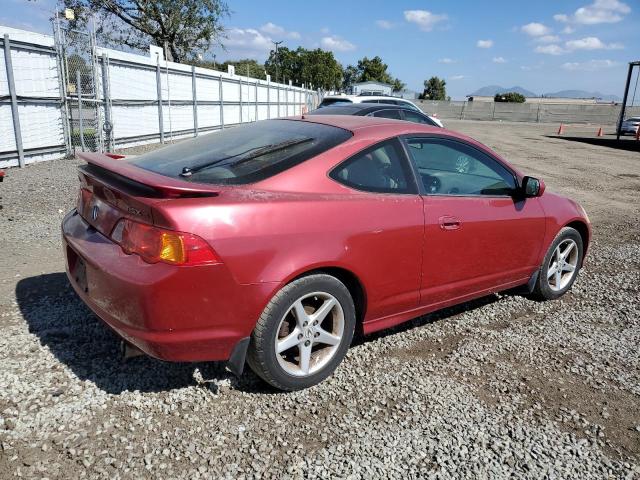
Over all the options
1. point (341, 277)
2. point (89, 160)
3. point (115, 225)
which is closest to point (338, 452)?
point (341, 277)

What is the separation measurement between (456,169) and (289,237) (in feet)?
5.94

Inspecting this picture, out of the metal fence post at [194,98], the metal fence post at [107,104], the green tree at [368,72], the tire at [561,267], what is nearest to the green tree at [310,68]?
the green tree at [368,72]

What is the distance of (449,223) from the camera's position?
129 inches

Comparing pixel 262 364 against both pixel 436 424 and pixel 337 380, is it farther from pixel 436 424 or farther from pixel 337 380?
pixel 436 424

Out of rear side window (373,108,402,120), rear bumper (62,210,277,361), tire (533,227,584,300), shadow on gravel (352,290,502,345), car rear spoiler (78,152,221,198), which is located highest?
rear side window (373,108,402,120)

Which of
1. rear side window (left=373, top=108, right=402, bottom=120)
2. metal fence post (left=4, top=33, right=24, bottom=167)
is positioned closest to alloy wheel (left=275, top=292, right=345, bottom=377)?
rear side window (left=373, top=108, right=402, bottom=120)

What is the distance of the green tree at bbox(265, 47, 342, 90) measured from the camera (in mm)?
86688

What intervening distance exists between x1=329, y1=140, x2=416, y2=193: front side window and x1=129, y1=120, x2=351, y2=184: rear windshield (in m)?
0.17

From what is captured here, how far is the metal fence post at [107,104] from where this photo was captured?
1197 cm

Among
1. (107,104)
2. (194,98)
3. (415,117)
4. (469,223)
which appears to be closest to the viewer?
(469,223)

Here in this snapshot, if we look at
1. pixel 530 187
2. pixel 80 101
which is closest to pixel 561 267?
pixel 530 187

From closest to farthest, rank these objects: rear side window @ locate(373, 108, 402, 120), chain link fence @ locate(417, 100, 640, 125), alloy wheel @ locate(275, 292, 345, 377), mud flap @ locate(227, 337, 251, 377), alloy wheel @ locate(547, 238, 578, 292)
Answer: mud flap @ locate(227, 337, 251, 377), alloy wheel @ locate(275, 292, 345, 377), alloy wheel @ locate(547, 238, 578, 292), rear side window @ locate(373, 108, 402, 120), chain link fence @ locate(417, 100, 640, 125)

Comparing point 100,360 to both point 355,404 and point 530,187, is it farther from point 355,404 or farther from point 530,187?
point 530,187

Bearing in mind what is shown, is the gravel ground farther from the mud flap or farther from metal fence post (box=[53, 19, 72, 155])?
metal fence post (box=[53, 19, 72, 155])
